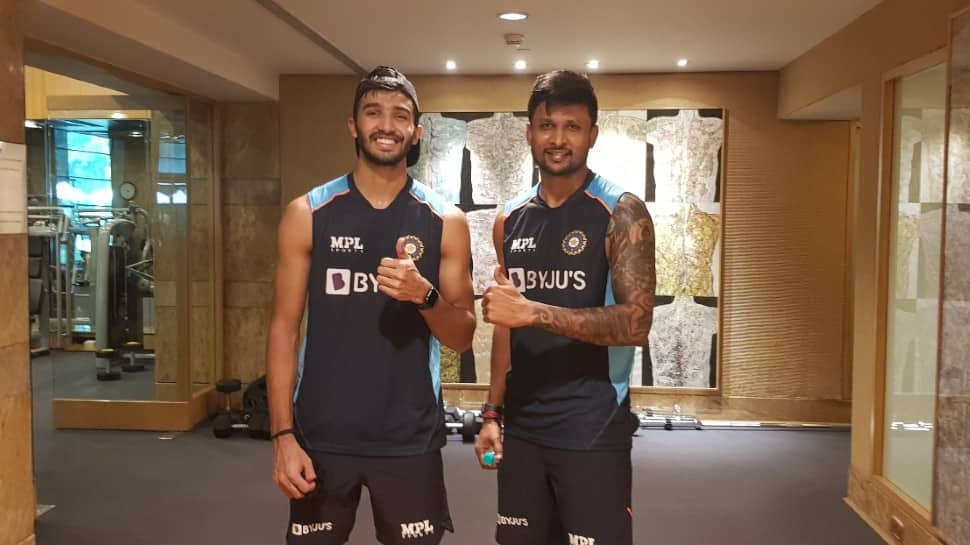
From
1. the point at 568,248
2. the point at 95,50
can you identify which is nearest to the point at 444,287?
the point at 568,248

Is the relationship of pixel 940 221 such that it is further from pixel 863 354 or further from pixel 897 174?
pixel 863 354

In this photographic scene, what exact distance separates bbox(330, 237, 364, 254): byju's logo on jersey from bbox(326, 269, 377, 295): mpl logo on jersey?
0.05 metres

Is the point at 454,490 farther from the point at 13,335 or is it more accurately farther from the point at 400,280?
the point at 400,280

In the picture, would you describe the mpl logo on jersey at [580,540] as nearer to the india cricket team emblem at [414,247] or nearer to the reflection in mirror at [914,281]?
the india cricket team emblem at [414,247]

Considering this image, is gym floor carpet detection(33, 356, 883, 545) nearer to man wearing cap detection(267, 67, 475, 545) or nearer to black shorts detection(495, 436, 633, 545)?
black shorts detection(495, 436, 633, 545)

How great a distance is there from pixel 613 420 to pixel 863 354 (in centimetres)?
241

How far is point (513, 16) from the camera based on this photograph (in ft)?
12.7

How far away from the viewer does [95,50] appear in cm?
381

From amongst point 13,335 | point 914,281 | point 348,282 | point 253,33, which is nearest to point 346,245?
point 348,282

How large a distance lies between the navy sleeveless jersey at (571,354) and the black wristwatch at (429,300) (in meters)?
0.37

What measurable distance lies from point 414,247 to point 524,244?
0.34m

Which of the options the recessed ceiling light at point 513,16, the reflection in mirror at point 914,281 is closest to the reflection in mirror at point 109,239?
the recessed ceiling light at point 513,16

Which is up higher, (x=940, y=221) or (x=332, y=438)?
(x=940, y=221)

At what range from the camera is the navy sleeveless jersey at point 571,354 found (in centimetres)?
188
